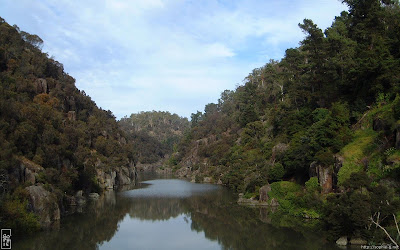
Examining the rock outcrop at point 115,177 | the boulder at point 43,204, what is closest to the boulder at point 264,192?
the boulder at point 43,204

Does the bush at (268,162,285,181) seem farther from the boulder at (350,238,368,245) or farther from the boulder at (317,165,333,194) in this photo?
the boulder at (350,238,368,245)

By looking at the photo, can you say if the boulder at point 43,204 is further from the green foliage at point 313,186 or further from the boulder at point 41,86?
the boulder at point 41,86

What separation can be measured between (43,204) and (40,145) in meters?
11.9

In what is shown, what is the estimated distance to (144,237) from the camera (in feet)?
105

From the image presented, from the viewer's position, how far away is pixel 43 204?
111 feet

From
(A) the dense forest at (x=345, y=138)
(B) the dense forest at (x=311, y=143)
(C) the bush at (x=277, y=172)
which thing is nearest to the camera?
(A) the dense forest at (x=345, y=138)

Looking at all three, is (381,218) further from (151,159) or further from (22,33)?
(151,159)

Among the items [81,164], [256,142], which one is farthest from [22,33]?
[256,142]

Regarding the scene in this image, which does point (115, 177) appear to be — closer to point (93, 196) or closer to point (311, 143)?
point (93, 196)

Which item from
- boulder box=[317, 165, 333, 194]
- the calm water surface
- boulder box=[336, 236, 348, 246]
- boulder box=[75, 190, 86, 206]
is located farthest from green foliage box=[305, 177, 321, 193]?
boulder box=[75, 190, 86, 206]

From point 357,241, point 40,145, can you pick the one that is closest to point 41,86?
point 40,145

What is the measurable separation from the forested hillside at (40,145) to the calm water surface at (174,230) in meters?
3.18

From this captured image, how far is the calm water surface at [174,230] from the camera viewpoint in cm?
2836

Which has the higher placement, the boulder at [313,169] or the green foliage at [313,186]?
the boulder at [313,169]
